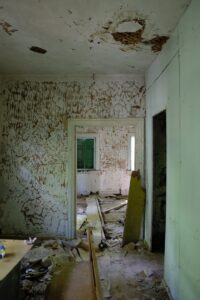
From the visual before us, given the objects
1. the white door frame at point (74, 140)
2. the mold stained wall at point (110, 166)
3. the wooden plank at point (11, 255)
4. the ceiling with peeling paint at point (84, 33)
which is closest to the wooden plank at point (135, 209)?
the white door frame at point (74, 140)

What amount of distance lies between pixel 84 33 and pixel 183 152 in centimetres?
164

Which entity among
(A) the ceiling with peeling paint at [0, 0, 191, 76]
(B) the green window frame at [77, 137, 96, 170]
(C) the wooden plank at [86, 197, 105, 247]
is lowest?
(C) the wooden plank at [86, 197, 105, 247]

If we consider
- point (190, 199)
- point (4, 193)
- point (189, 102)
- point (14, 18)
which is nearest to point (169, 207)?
point (190, 199)

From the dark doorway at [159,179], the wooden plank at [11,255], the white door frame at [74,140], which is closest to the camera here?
the wooden plank at [11,255]

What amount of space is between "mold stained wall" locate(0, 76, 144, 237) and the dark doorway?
0.67 meters

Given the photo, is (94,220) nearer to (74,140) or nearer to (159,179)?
(74,140)

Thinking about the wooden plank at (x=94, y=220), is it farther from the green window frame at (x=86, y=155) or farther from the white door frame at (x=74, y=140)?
the green window frame at (x=86, y=155)

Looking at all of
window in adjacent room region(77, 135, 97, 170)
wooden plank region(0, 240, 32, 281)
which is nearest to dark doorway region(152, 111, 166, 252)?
wooden plank region(0, 240, 32, 281)

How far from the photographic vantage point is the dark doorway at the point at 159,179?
4402mm

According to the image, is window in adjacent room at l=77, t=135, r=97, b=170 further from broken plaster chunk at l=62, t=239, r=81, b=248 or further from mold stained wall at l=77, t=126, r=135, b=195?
broken plaster chunk at l=62, t=239, r=81, b=248

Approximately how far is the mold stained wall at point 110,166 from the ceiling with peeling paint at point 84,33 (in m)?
5.10

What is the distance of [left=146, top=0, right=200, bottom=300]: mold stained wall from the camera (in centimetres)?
233

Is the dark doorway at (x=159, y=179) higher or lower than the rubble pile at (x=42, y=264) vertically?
higher

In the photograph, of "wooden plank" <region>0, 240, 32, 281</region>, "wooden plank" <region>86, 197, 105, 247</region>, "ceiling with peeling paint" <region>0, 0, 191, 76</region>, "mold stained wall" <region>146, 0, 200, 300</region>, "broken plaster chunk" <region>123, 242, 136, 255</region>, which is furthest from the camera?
"wooden plank" <region>86, 197, 105, 247</region>
